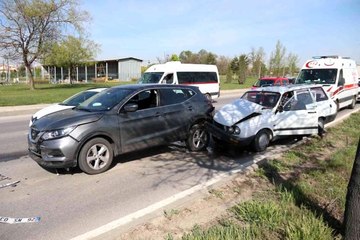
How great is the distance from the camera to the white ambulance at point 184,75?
57.9 feet

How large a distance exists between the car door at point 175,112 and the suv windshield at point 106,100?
0.89 metres

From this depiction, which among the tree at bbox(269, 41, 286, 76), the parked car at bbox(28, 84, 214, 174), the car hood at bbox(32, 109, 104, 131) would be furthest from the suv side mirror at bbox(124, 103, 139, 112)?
the tree at bbox(269, 41, 286, 76)

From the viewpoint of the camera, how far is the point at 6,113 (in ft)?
53.4

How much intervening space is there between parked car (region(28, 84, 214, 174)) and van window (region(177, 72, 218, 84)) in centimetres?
1010

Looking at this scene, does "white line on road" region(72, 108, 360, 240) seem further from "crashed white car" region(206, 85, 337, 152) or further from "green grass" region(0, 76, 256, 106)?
"green grass" region(0, 76, 256, 106)

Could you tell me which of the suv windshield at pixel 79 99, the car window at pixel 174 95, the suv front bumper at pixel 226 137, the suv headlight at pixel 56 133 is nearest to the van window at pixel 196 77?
the suv windshield at pixel 79 99

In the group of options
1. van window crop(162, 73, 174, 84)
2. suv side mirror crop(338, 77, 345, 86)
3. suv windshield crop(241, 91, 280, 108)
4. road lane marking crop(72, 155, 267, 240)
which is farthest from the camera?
van window crop(162, 73, 174, 84)

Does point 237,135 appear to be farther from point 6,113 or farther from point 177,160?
point 6,113

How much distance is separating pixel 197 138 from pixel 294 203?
3.71 meters

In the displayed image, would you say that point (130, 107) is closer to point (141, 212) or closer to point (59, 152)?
point (59, 152)

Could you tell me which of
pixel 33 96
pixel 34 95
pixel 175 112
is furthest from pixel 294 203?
pixel 34 95

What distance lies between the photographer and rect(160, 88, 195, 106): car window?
7371mm

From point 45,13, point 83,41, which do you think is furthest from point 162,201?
point 83,41

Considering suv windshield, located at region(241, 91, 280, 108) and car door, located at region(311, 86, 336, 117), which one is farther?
car door, located at region(311, 86, 336, 117)
